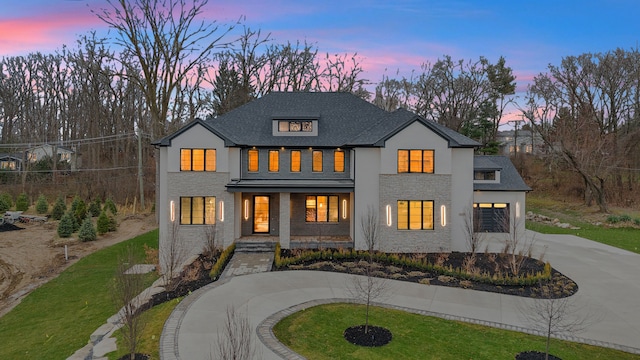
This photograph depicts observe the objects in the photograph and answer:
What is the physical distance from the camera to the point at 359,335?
29.0 feet

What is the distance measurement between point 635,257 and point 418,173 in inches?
431

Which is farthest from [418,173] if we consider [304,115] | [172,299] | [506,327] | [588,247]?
[172,299]

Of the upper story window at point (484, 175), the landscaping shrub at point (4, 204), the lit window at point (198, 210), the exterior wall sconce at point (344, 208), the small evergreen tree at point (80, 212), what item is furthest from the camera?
the landscaping shrub at point (4, 204)

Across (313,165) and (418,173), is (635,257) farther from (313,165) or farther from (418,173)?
(313,165)

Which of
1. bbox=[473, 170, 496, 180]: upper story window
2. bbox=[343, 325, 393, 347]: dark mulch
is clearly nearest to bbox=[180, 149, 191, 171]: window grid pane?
bbox=[343, 325, 393, 347]: dark mulch

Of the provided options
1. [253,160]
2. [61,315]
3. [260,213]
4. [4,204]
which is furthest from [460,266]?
[4,204]

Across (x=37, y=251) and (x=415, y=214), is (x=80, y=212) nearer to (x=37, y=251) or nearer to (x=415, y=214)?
(x=37, y=251)

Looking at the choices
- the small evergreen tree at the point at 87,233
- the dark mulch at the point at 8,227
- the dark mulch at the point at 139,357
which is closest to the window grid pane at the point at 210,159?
the dark mulch at the point at 139,357

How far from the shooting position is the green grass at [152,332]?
783 cm

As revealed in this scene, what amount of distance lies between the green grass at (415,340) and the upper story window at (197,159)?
34.9 feet

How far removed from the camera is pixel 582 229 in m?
24.5

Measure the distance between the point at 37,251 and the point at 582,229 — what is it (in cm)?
3594

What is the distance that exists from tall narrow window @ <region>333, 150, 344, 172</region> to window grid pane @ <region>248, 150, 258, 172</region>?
4328 millimetres

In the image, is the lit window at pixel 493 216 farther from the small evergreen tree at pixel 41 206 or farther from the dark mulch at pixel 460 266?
the small evergreen tree at pixel 41 206
